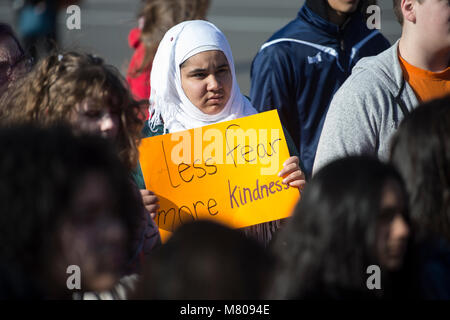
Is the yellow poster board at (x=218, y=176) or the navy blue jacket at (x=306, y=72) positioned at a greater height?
the navy blue jacket at (x=306, y=72)

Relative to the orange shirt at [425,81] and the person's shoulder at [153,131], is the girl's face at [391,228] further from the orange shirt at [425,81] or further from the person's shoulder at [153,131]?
the person's shoulder at [153,131]

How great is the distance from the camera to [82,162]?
62.7 inches

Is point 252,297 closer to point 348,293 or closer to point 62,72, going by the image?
point 348,293

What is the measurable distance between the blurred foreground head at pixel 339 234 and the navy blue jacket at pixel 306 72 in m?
2.20

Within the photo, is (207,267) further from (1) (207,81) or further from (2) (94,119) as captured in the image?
(1) (207,81)

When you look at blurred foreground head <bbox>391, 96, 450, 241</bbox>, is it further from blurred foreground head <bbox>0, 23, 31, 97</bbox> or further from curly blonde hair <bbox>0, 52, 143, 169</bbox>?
blurred foreground head <bbox>0, 23, 31, 97</bbox>

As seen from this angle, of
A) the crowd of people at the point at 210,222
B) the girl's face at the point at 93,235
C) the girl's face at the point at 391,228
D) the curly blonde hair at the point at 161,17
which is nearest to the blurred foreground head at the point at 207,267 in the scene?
the crowd of people at the point at 210,222

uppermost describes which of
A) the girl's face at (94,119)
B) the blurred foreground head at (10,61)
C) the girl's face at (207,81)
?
the blurred foreground head at (10,61)

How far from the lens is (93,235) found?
63.2 inches

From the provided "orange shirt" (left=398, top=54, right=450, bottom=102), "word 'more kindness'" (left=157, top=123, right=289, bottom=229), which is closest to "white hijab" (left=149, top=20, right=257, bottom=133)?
"word 'more kindness'" (left=157, top=123, right=289, bottom=229)

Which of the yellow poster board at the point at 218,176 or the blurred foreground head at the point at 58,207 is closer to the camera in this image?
the blurred foreground head at the point at 58,207

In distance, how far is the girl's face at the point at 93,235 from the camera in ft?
5.13

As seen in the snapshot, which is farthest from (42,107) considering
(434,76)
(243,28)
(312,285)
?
(243,28)

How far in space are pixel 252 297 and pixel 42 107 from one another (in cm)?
153
